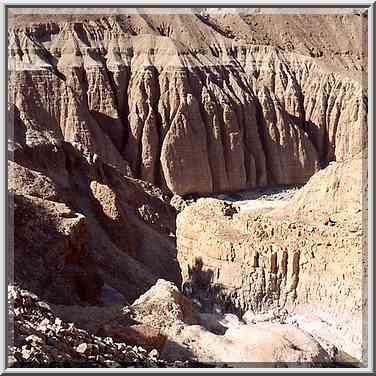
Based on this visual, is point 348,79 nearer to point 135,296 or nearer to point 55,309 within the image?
point 135,296

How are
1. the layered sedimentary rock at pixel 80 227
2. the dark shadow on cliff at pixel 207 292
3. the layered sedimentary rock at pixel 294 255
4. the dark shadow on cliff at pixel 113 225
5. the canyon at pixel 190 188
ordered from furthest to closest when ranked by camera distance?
1. the dark shadow on cliff at pixel 113 225
2. the dark shadow on cliff at pixel 207 292
3. the layered sedimentary rock at pixel 80 227
4. the layered sedimentary rock at pixel 294 255
5. the canyon at pixel 190 188

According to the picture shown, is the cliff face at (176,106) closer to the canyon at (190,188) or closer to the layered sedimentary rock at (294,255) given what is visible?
the canyon at (190,188)

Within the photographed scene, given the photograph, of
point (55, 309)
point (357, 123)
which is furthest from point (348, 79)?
point (55, 309)

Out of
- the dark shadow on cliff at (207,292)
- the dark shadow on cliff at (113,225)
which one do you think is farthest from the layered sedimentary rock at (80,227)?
the dark shadow on cliff at (207,292)

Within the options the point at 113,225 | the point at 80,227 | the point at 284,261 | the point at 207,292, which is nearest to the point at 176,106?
the point at 113,225

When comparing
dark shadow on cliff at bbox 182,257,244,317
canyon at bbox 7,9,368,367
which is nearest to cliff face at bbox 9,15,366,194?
canyon at bbox 7,9,368,367

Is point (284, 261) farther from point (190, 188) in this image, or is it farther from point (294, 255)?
point (190, 188)

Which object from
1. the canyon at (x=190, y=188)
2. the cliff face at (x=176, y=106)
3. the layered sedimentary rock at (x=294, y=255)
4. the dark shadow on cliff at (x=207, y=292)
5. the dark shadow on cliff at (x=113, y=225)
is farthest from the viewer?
the cliff face at (x=176, y=106)

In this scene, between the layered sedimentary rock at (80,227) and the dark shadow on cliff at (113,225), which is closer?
the layered sedimentary rock at (80,227)
